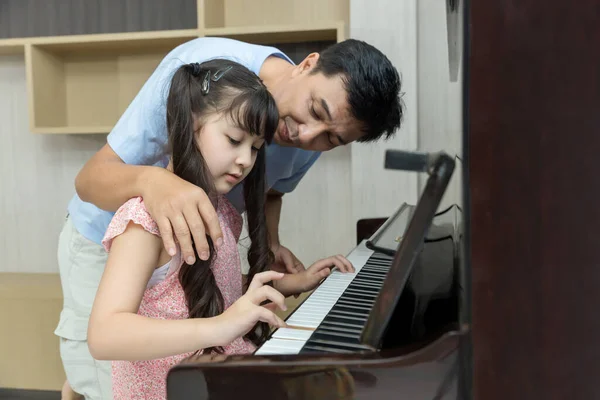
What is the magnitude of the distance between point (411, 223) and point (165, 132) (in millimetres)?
700

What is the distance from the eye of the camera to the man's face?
39.3 inches

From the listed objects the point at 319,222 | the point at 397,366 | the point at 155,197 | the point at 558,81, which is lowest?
the point at 319,222

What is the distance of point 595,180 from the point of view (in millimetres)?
461

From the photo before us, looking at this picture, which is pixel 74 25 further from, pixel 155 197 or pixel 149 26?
pixel 155 197

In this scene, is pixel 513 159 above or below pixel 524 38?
below

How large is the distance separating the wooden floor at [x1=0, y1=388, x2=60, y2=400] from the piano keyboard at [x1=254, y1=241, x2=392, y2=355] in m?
1.64

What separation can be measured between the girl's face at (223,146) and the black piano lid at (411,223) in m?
0.43

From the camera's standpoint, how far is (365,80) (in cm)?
101

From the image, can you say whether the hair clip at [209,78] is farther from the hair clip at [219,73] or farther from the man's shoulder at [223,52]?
the man's shoulder at [223,52]

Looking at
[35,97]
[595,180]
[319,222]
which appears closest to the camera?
[595,180]

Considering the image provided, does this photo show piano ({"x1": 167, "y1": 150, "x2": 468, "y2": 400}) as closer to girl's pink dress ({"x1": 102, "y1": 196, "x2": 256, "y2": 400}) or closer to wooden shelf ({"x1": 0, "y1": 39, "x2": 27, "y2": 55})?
girl's pink dress ({"x1": 102, "y1": 196, "x2": 256, "y2": 400})

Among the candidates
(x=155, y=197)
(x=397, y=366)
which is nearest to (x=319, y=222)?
(x=155, y=197)

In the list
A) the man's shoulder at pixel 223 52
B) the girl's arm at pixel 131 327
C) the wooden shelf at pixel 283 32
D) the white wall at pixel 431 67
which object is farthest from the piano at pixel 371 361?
the wooden shelf at pixel 283 32

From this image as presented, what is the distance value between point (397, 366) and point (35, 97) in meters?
2.00
